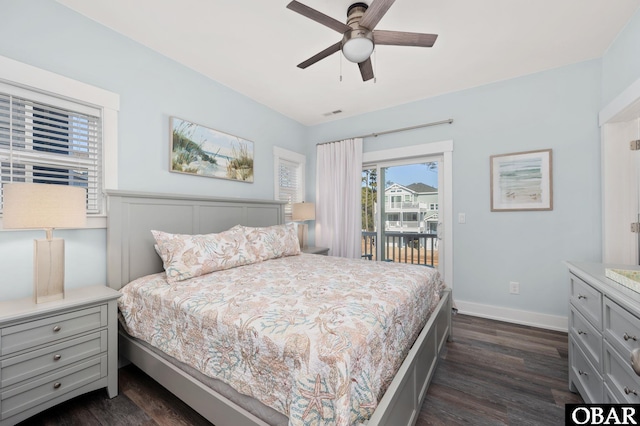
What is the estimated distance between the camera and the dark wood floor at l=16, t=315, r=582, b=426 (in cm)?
156

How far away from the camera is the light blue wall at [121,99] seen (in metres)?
1.76

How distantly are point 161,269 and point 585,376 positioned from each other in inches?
123

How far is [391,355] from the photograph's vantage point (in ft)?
4.24

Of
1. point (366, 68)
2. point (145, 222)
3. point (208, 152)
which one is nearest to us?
point (366, 68)

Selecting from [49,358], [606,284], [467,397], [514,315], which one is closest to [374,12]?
[606,284]

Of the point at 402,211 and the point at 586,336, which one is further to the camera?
the point at 402,211

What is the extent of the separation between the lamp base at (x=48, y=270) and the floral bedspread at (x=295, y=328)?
0.39 meters

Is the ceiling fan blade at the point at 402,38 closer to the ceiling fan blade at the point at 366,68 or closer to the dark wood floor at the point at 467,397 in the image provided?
the ceiling fan blade at the point at 366,68

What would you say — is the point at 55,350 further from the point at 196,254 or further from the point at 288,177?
the point at 288,177

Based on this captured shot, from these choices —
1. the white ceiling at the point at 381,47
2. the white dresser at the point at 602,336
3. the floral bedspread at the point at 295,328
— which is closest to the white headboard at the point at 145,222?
the floral bedspread at the point at 295,328

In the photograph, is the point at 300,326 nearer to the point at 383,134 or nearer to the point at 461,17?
the point at 461,17

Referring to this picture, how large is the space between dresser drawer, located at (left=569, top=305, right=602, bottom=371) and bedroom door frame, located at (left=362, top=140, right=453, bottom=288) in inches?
58.8

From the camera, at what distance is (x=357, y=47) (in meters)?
1.83

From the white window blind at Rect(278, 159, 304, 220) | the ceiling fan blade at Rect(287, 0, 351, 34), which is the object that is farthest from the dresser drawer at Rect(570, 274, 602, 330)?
the white window blind at Rect(278, 159, 304, 220)
